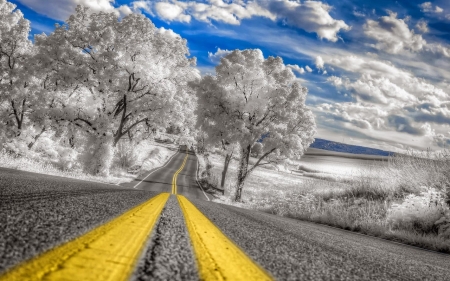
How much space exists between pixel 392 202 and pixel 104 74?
64.5 ft

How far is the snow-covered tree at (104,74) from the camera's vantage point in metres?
20.6

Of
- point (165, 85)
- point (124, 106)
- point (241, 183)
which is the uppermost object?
point (165, 85)

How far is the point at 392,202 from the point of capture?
27.6ft

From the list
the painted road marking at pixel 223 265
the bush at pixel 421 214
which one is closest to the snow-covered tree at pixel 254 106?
the bush at pixel 421 214

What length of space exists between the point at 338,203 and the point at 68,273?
33.7ft

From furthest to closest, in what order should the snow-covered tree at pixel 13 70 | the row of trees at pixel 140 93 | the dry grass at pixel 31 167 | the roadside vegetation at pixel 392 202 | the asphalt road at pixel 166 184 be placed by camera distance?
the asphalt road at pixel 166 184 → the snow-covered tree at pixel 13 70 → the row of trees at pixel 140 93 → the dry grass at pixel 31 167 → the roadside vegetation at pixel 392 202

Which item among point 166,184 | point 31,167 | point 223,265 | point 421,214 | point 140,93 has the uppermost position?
point 140,93

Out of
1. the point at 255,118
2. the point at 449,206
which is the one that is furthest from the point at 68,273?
the point at 255,118

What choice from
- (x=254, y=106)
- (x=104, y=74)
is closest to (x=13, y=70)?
(x=104, y=74)

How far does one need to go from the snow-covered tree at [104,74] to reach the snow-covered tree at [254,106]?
304cm

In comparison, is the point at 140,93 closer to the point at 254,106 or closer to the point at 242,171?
the point at 254,106

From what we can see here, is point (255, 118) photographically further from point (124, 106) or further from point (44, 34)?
point (44, 34)

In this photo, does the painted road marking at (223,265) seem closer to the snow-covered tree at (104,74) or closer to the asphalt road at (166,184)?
the asphalt road at (166,184)

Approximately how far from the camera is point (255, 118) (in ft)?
71.3
